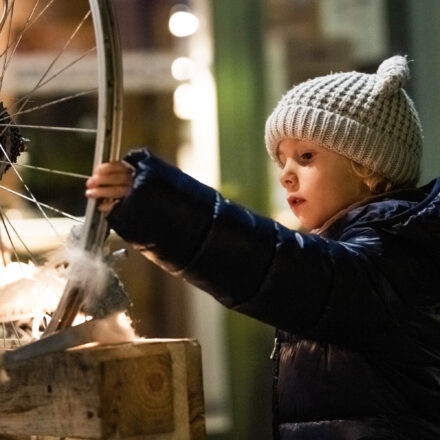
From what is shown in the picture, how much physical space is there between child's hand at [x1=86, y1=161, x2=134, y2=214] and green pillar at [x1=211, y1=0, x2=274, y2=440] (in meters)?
2.85

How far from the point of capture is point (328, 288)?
151cm

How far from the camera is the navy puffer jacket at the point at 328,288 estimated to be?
4.65 ft

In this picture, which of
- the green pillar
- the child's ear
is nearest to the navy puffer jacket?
the child's ear

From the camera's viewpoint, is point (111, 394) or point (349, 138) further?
point (349, 138)

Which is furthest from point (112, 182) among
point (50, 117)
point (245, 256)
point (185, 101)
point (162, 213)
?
point (185, 101)

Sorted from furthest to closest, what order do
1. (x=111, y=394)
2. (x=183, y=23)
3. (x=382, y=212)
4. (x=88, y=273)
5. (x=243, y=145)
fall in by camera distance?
(x=183, y=23) → (x=243, y=145) → (x=382, y=212) → (x=88, y=273) → (x=111, y=394)

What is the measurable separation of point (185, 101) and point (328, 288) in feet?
10.2

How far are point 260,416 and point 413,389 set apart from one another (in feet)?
8.92

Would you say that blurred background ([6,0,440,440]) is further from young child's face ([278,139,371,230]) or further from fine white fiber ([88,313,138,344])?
fine white fiber ([88,313,138,344])

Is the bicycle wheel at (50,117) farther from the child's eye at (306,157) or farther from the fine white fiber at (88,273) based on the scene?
the fine white fiber at (88,273)

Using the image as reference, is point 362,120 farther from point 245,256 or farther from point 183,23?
point 183,23

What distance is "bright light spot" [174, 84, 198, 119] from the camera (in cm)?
447

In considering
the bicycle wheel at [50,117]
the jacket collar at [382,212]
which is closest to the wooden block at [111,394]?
the jacket collar at [382,212]

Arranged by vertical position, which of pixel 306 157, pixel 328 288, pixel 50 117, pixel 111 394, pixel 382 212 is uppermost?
pixel 50 117
